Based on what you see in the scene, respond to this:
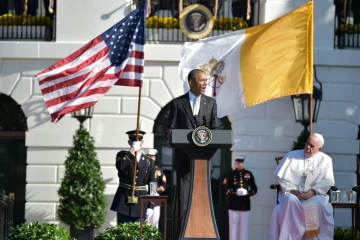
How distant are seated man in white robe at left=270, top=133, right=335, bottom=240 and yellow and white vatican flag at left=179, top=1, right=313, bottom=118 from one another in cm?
135

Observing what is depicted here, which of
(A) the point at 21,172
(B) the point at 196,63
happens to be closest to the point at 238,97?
(B) the point at 196,63

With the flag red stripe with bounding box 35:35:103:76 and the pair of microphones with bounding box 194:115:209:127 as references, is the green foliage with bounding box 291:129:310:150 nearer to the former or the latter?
the flag red stripe with bounding box 35:35:103:76

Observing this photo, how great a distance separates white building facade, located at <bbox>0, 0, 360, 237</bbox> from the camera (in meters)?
24.6

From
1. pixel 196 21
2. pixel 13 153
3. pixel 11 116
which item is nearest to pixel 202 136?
pixel 196 21

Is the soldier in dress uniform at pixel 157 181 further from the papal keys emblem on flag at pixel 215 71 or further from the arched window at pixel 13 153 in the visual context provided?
the arched window at pixel 13 153

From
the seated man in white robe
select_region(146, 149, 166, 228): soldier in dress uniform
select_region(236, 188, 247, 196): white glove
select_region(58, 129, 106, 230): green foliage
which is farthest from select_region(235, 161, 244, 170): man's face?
the seated man in white robe

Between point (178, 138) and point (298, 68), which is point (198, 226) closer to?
point (178, 138)

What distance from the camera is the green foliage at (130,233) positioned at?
53.3 feet

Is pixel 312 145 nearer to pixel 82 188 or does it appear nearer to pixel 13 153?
pixel 82 188

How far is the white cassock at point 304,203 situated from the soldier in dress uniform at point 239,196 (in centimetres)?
478

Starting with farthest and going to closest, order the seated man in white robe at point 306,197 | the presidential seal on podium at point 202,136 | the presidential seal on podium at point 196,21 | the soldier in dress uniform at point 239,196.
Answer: the presidential seal on podium at point 196,21 → the soldier in dress uniform at point 239,196 → the seated man in white robe at point 306,197 → the presidential seal on podium at point 202,136

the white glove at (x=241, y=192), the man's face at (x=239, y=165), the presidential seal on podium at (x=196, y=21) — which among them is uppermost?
the presidential seal on podium at (x=196, y=21)

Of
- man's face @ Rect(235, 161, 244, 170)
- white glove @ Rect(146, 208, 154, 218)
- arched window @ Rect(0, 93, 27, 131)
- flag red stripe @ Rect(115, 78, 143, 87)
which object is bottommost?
white glove @ Rect(146, 208, 154, 218)

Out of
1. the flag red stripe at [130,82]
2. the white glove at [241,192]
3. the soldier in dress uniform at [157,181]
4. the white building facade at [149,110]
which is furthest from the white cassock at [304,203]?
the white building facade at [149,110]
